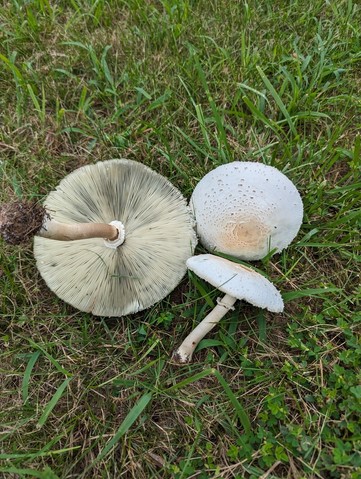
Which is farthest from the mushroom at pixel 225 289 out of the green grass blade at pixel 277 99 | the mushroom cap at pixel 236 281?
the green grass blade at pixel 277 99

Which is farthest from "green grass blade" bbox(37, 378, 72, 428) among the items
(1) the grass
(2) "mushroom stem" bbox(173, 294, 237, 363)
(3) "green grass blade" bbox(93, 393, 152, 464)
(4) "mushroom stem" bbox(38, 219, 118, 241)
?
(4) "mushroom stem" bbox(38, 219, 118, 241)

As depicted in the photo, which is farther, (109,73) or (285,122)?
(109,73)

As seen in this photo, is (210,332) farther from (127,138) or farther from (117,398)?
(127,138)

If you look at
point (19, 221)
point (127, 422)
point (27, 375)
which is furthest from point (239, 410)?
point (19, 221)

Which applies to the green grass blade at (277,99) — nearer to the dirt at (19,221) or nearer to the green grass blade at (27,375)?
the dirt at (19,221)

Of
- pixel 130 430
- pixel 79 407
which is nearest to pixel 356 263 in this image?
pixel 130 430

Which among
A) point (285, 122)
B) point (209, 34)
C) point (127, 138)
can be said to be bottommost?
point (285, 122)
